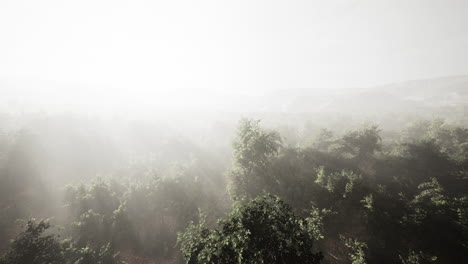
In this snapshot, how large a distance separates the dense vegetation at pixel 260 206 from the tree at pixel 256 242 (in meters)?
0.06

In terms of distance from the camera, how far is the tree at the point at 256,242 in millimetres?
9492

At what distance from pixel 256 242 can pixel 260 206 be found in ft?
7.22

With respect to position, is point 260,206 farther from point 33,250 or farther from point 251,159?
point 33,250

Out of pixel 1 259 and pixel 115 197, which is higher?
pixel 1 259

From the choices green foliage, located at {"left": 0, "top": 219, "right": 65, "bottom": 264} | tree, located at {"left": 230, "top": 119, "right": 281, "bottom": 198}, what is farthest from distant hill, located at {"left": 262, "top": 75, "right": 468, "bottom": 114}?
green foliage, located at {"left": 0, "top": 219, "right": 65, "bottom": 264}

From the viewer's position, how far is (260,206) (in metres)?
11.7

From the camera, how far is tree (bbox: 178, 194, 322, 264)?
949 centimetres

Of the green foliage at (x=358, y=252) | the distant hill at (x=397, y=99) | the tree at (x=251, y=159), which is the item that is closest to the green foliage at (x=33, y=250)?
the tree at (x=251, y=159)

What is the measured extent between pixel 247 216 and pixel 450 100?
150 m

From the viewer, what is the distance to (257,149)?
2492 cm

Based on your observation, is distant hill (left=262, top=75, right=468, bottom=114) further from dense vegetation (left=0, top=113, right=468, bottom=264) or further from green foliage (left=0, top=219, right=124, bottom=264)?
green foliage (left=0, top=219, right=124, bottom=264)

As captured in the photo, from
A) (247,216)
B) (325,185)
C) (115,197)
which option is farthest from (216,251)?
(115,197)

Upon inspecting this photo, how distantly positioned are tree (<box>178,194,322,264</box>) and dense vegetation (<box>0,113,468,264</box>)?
0.06m

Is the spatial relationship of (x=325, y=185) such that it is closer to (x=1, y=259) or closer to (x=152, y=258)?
(x=152, y=258)
